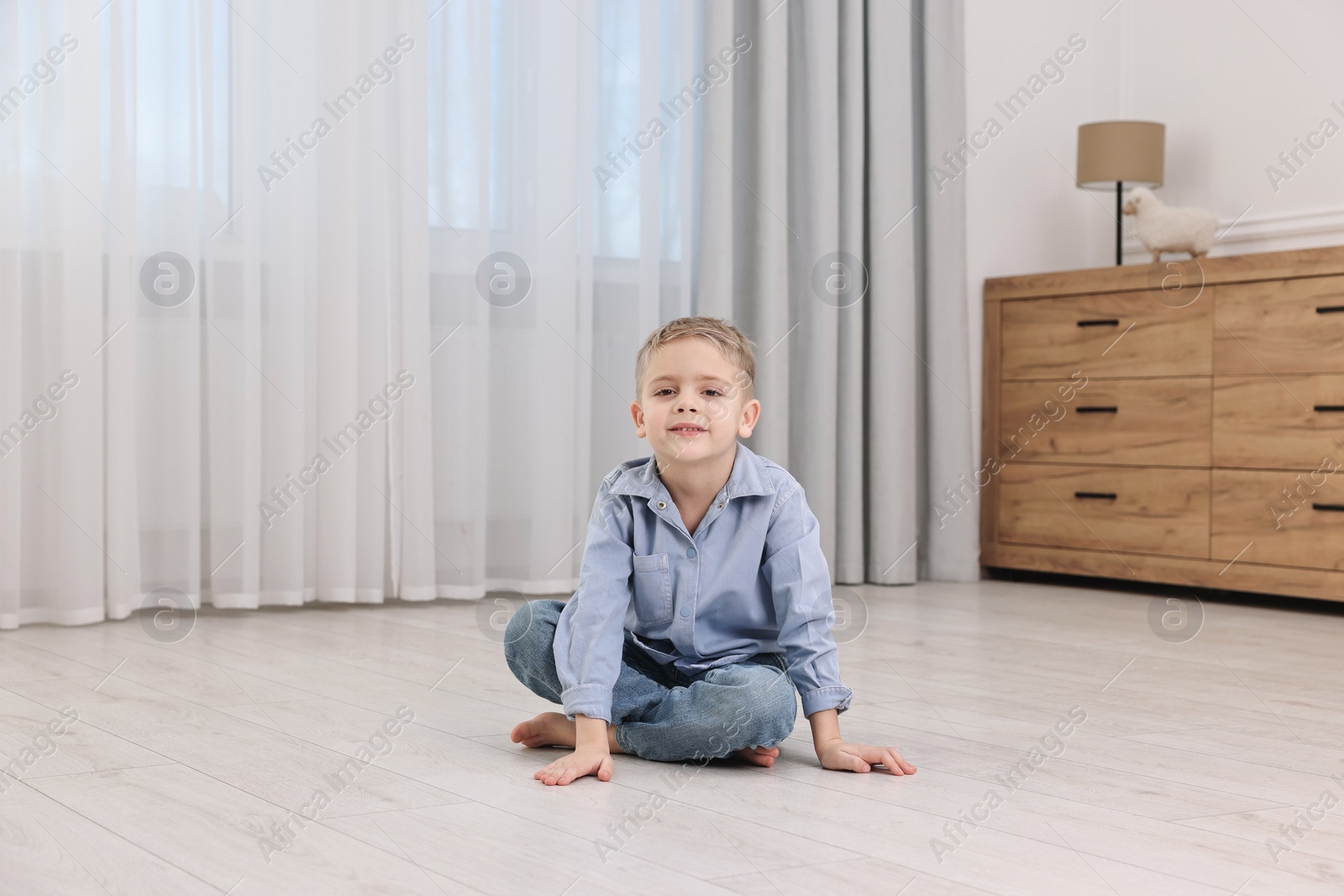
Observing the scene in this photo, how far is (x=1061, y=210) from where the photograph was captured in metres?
3.75

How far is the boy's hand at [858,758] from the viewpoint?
1.39 meters

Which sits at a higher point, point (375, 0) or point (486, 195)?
point (375, 0)

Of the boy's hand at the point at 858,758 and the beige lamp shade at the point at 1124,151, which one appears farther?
the beige lamp shade at the point at 1124,151

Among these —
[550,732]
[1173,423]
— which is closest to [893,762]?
[550,732]

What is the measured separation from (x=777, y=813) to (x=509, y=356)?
178 cm

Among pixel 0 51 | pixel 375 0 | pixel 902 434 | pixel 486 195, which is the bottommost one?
pixel 902 434

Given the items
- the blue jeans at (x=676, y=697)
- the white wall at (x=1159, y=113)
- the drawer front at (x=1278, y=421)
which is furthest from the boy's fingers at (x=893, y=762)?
the white wall at (x=1159, y=113)

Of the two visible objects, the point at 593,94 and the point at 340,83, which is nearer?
the point at 340,83

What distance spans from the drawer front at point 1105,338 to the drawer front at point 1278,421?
0.11 m

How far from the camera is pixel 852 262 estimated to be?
3.28 meters

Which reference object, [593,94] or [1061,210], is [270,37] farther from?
[1061,210]

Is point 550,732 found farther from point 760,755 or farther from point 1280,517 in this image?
point 1280,517

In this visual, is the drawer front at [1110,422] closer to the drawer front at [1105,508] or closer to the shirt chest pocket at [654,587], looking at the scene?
the drawer front at [1105,508]

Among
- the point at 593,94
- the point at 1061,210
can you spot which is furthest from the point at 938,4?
the point at 593,94
